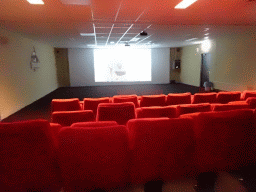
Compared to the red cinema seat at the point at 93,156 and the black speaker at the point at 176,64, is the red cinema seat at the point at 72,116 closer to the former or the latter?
the red cinema seat at the point at 93,156

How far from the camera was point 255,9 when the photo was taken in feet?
15.1

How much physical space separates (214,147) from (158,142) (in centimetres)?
66

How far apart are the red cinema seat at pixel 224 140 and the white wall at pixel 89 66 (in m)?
12.8

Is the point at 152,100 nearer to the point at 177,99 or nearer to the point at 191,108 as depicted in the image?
the point at 177,99

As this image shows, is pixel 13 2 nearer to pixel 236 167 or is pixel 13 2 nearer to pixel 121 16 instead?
pixel 121 16

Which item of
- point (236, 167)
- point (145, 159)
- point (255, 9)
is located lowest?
point (236, 167)

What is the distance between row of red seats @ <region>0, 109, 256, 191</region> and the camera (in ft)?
4.95

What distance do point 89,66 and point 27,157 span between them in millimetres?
13055

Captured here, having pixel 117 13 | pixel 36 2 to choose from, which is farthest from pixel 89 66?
pixel 36 2

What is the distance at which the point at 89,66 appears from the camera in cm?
1405

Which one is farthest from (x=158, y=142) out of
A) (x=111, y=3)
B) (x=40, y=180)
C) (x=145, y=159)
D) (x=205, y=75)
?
(x=205, y=75)

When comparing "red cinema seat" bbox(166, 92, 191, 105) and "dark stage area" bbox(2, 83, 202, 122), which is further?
"dark stage area" bbox(2, 83, 202, 122)

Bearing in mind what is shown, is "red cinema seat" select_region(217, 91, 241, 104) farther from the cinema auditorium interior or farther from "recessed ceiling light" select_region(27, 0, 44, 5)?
"recessed ceiling light" select_region(27, 0, 44, 5)

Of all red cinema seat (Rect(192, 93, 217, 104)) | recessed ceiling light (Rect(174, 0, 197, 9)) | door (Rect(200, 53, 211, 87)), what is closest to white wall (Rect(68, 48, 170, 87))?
door (Rect(200, 53, 211, 87))
